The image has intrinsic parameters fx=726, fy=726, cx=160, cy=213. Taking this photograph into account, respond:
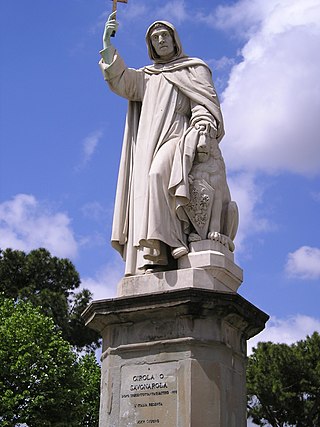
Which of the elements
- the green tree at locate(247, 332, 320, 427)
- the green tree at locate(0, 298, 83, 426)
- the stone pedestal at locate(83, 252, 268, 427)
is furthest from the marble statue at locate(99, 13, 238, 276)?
the green tree at locate(247, 332, 320, 427)

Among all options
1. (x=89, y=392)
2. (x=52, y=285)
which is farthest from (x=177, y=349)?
(x=52, y=285)

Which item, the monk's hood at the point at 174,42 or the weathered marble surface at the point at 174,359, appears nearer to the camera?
the weathered marble surface at the point at 174,359

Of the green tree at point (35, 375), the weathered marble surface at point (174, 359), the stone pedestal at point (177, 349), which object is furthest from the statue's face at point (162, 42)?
the green tree at point (35, 375)

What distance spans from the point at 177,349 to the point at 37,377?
1742 cm

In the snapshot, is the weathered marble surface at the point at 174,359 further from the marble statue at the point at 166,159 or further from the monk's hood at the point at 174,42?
the monk's hood at the point at 174,42

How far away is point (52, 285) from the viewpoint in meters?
39.3

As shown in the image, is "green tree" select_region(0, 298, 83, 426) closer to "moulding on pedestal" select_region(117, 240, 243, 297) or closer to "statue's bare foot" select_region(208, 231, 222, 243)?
"moulding on pedestal" select_region(117, 240, 243, 297)


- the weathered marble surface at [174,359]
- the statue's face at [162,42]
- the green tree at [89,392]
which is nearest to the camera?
the weathered marble surface at [174,359]

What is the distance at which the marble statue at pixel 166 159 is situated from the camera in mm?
9602

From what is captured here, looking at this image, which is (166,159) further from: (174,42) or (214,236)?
(174,42)

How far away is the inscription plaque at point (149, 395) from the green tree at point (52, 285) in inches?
1111

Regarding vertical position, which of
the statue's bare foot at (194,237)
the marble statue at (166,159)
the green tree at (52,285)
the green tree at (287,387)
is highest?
the green tree at (52,285)

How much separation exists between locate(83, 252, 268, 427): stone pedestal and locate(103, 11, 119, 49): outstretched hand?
140 inches

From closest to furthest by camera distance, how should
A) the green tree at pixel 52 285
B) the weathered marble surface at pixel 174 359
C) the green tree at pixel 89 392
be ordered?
the weathered marble surface at pixel 174 359 → the green tree at pixel 89 392 → the green tree at pixel 52 285
